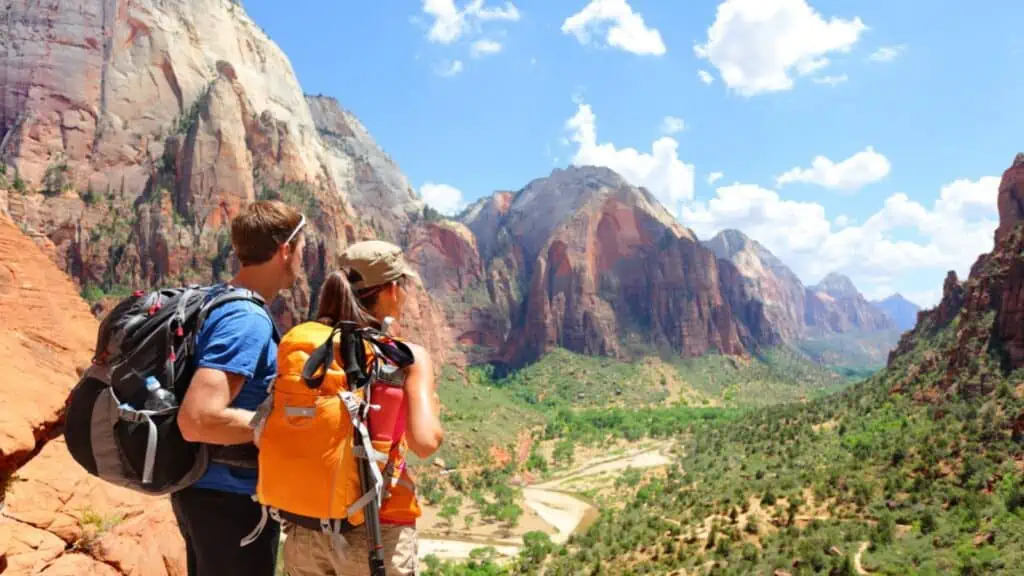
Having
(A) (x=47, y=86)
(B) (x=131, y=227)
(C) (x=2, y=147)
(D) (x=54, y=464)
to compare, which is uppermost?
(A) (x=47, y=86)

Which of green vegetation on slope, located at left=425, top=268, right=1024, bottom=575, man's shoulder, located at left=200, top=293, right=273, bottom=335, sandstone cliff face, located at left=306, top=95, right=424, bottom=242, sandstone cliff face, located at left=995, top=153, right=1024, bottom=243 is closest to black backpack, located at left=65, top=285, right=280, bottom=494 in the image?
man's shoulder, located at left=200, top=293, right=273, bottom=335

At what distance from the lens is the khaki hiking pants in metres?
3.02

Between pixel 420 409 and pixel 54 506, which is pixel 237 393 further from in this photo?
pixel 54 506

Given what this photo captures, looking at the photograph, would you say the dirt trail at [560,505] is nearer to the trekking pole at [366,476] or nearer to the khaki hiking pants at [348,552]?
the khaki hiking pants at [348,552]

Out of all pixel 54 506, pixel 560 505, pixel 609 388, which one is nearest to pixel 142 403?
pixel 54 506

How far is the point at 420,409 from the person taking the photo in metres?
2.97

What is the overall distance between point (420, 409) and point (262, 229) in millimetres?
1344

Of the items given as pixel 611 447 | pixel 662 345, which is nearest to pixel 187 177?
pixel 611 447

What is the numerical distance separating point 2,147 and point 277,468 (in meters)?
79.5

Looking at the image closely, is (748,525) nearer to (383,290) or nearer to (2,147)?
(383,290)

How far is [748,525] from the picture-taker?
76.7 ft

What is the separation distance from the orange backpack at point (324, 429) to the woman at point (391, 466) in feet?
0.37

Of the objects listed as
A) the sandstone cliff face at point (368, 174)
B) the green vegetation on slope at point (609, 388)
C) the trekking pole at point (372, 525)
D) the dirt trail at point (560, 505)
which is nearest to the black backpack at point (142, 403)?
the trekking pole at point (372, 525)

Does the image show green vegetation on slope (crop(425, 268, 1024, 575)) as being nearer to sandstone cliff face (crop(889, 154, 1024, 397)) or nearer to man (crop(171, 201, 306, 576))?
sandstone cliff face (crop(889, 154, 1024, 397))
